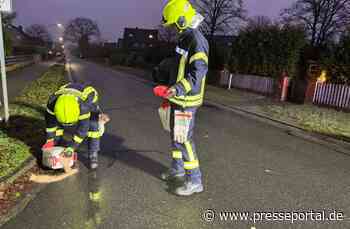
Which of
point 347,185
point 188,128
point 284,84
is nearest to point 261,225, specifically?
point 188,128

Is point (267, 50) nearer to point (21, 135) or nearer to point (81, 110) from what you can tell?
point (21, 135)

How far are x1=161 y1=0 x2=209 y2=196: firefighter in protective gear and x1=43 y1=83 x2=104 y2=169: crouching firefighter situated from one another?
1.13 m

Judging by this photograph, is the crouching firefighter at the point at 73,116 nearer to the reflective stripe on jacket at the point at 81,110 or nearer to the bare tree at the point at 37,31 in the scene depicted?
the reflective stripe on jacket at the point at 81,110

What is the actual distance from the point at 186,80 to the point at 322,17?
30.7m

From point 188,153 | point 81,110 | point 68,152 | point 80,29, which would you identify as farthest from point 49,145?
point 80,29

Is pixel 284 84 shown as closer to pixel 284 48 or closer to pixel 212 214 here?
pixel 284 48

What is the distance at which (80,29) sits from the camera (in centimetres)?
8419

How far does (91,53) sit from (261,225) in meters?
74.0

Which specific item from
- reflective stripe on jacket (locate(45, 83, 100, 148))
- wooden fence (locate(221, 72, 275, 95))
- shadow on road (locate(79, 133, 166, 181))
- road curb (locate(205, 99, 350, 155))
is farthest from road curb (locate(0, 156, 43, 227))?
wooden fence (locate(221, 72, 275, 95))

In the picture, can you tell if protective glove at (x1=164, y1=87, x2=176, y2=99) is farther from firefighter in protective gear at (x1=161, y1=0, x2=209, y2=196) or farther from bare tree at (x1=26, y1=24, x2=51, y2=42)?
bare tree at (x1=26, y1=24, x2=51, y2=42)

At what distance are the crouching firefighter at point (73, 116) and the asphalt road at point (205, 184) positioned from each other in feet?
1.75

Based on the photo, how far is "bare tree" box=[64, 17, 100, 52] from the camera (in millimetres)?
83625

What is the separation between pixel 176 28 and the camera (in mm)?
3143

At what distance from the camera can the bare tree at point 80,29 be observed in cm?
8362
